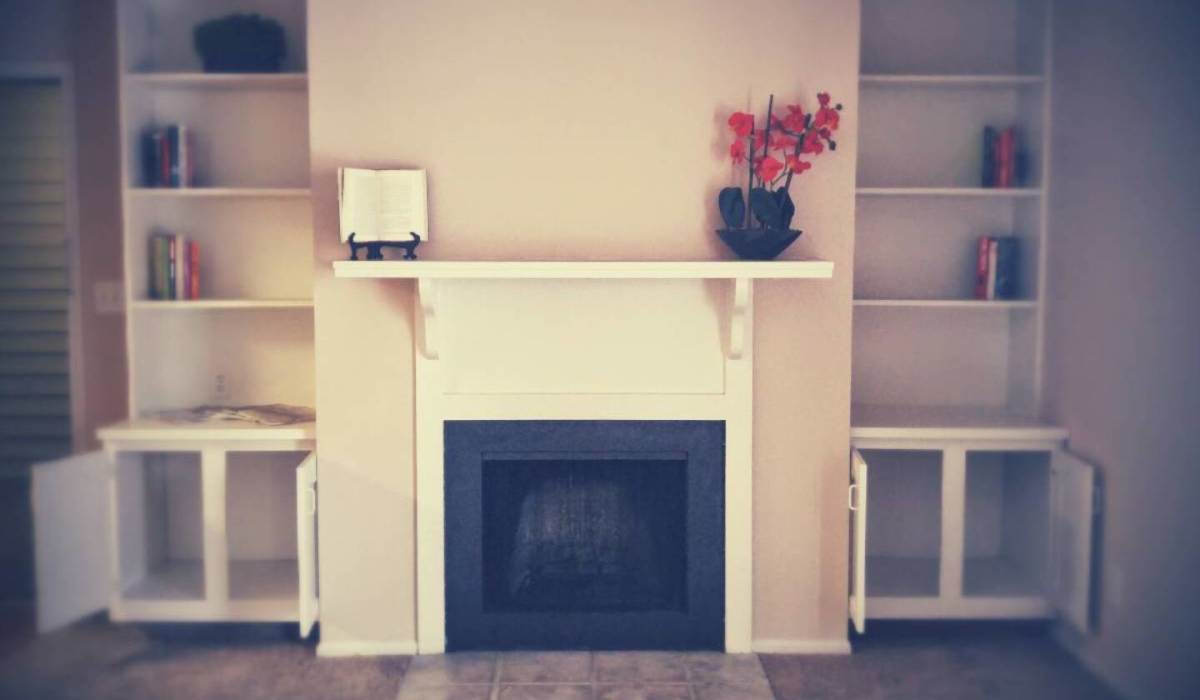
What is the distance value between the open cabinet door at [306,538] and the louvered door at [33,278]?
849 millimetres

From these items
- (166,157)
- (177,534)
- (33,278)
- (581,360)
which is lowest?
(177,534)

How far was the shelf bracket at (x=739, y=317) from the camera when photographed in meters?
2.81

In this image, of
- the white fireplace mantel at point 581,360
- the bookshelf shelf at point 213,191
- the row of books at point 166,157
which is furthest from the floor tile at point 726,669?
the row of books at point 166,157

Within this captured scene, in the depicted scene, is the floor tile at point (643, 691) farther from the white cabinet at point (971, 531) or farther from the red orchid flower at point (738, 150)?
the red orchid flower at point (738, 150)

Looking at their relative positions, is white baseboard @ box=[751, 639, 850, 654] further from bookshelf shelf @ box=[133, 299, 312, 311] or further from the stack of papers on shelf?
bookshelf shelf @ box=[133, 299, 312, 311]

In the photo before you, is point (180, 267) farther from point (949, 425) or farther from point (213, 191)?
point (949, 425)

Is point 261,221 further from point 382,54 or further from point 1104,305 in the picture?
point 1104,305

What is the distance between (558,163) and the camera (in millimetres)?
2920

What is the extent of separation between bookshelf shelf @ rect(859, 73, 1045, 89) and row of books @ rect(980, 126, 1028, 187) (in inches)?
6.5

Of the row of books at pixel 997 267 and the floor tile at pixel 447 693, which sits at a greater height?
the row of books at pixel 997 267

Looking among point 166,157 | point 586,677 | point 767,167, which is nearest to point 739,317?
point 767,167

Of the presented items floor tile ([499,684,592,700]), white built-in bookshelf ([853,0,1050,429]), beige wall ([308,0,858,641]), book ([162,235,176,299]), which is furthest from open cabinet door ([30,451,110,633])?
white built-in bookshelf ([853,0,1050,429])

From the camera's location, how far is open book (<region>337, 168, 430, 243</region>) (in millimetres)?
2789

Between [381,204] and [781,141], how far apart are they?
122 centimetres
